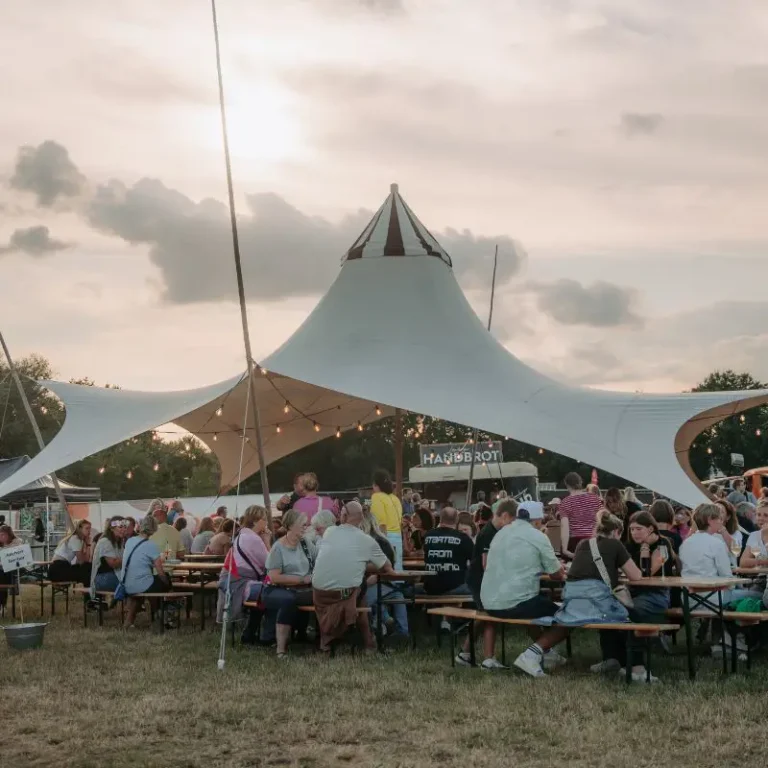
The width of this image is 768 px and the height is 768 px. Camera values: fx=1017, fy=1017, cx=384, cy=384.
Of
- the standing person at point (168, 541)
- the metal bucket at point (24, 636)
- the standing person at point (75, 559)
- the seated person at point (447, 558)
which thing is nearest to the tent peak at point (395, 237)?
the standing person at point (168, 541)

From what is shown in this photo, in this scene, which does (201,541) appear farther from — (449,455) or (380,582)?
(449,455)

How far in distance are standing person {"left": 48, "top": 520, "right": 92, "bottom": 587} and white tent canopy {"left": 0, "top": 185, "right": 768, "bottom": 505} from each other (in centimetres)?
162

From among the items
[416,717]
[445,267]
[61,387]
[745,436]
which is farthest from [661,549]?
[745,436]

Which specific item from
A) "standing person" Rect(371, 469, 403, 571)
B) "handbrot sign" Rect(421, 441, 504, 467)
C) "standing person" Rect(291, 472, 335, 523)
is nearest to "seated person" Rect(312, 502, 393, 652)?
"standing person" Rect(371, 469, 403, 571)

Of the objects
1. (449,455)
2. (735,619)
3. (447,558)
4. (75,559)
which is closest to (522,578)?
(735,619)

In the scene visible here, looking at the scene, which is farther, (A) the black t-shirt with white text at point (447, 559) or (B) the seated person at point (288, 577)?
(A) the black t-shirt with white text at point (447, 559)

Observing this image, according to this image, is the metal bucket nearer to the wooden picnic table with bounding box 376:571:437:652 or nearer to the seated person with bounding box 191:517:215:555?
the wooden picnic table with bounding box 376:571:437:652

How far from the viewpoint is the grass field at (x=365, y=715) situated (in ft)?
16.4

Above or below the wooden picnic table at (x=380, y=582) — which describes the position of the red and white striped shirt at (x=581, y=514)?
above

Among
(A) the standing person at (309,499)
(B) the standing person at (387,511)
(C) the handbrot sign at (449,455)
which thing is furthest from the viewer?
(C) the handbrot sign at (449,455)

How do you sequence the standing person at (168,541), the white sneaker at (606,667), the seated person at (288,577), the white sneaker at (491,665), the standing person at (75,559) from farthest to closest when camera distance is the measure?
the standing person at (75,559)
the standing person at (168,541)
the seated person at (288,577)
the white sneaker at (491,665)
the white sneaker at (606,667)

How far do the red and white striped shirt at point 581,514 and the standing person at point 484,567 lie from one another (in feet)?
6.50

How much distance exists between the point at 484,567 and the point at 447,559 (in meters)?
0.94

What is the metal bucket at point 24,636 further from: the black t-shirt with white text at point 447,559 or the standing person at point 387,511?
the black t-shirt with white text at point 447,559
